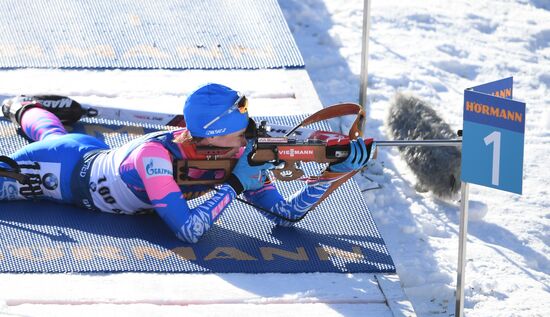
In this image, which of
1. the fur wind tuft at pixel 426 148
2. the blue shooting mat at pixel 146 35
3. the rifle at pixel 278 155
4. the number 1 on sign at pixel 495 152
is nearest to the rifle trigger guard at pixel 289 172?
the rifle at pixel 278 155

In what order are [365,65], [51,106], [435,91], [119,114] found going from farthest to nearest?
[435,91] → [365,65] → [119,114] → [51,106]

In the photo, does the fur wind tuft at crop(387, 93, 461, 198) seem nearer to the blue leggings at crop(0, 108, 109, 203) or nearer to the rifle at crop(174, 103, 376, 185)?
the rifle at crop(174, 103, 376, 185)

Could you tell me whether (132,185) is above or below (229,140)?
below

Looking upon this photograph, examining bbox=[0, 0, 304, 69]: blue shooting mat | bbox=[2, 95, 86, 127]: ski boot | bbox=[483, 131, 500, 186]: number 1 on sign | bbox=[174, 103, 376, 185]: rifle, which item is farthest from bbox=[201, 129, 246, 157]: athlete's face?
bbox=[0, 0, 304, 69]: blue shooting mat

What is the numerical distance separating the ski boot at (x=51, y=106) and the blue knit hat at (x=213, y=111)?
4.36 feet

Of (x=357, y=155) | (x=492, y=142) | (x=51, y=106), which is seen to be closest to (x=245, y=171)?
(x=357, y=155)

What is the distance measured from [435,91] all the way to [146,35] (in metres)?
2.07

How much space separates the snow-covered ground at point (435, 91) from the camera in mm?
5504

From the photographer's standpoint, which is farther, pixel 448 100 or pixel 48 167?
pixel 448 100

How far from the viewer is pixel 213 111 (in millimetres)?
4855

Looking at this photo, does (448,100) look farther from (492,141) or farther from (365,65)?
(492,141)

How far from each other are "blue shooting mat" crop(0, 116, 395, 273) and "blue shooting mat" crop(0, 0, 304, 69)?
6.16ft

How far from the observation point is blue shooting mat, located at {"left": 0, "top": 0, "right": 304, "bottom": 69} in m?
7.08

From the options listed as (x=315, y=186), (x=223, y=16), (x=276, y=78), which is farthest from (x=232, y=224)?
(x=223, y=16)
